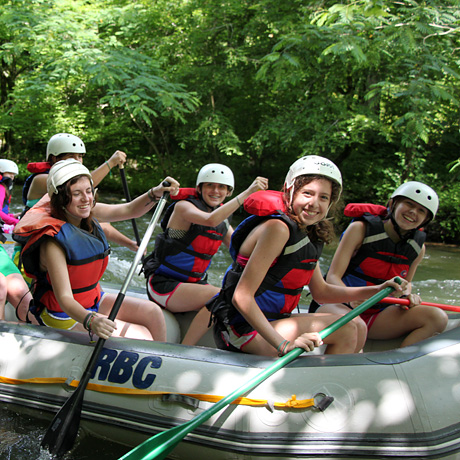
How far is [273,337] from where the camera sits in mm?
2184

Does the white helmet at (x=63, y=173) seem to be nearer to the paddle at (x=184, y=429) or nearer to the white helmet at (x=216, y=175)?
the white helmet at (x=216, y=175)

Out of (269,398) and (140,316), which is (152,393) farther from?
(140,316)

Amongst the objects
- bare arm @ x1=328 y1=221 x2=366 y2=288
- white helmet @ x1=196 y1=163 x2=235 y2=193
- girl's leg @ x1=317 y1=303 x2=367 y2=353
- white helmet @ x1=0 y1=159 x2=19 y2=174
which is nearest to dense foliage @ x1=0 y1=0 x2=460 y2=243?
white helmet @ x1=0 y1=159 x2=19 y2=174

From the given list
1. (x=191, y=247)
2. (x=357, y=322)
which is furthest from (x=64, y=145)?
(x=357, y=322)

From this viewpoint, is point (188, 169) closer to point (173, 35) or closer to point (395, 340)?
point (173, 35)

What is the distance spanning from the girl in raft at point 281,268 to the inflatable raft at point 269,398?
152 mm

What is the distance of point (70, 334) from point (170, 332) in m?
0.77

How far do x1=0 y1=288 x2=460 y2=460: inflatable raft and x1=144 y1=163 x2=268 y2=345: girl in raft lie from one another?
2.48 feet

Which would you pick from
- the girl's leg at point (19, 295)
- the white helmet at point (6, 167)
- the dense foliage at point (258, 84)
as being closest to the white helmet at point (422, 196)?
the girl's leg at point (19, 295)

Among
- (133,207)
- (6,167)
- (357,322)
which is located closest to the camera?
(357,322)

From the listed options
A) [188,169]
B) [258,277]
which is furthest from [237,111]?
[258,277]

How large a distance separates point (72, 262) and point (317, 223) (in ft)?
4.30

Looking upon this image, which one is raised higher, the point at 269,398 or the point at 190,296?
the point at 269,398

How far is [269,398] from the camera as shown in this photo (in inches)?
82.3
